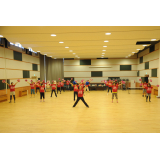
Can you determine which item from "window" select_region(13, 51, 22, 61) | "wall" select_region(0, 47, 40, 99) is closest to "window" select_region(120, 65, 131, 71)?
"wall" select_region(0, 47, 40, 99)

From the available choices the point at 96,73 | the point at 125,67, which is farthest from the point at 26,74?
the point at 125,67

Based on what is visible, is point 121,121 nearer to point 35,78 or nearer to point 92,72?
point 35,78

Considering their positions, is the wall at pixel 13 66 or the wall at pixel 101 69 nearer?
the wall at pixel 13 66

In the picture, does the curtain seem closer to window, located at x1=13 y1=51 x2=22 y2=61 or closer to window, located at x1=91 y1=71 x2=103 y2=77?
window, located at x1=91 y1=71 x2=103 y2=77

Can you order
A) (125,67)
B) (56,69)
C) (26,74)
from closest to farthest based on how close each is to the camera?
(26,74) < (125,67) < (56,69)

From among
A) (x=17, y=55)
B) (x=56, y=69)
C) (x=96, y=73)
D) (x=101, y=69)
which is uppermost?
(x=17, y=55)

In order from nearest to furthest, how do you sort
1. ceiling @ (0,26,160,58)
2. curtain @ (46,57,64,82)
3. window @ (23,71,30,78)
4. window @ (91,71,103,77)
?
ceiling @ (0,26,160,58) → window @ (23,71,30,78) → window @ (91,71,103,77) → curtain @ (46,57,64,82)

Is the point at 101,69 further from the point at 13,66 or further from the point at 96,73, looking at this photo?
the point at 13,66

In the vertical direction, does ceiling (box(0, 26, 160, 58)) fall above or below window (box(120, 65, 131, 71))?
above

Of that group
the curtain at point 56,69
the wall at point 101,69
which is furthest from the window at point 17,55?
the wall at point 101,69

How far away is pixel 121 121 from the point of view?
5684mm

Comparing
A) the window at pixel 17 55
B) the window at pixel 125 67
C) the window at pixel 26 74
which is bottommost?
the window at pixel 26 74

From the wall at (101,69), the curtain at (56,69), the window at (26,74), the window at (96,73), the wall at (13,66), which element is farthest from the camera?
the curtain at (56,69)

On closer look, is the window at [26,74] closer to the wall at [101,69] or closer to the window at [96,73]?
the wall at [101,69]
